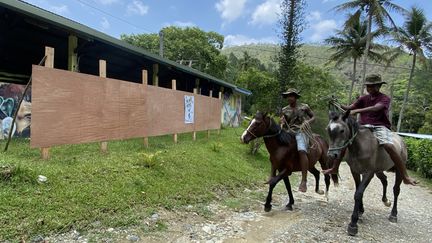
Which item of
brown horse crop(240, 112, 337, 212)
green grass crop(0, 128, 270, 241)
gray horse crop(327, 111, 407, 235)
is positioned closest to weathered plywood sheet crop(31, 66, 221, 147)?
green grass crop(0, 128, 270, 241)

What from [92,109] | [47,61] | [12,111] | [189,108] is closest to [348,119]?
[92,109]

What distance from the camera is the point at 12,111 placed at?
31.5 ft

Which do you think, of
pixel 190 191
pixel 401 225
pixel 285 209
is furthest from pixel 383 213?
pixel 190 191

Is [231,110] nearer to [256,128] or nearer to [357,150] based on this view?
[256,128]

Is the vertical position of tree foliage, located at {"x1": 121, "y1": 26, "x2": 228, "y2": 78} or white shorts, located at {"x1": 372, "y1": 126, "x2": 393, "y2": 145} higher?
tree foliage, located at {"x1": 121, "y1": 26, "x2": 228, "y2": 78}

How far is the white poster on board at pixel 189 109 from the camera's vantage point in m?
11.5

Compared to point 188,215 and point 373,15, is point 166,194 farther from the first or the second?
point 373,15

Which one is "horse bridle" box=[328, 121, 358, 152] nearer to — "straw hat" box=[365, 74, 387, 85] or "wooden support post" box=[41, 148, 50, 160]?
"straw hat" box=[365, 74, 387, 85]

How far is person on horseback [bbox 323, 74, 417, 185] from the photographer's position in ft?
18.7

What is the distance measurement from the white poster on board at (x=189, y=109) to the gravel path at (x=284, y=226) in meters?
5.21

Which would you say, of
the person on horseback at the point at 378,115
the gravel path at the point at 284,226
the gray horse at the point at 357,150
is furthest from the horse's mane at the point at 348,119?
the gravel path at the point at 284,226

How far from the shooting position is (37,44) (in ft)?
35.3

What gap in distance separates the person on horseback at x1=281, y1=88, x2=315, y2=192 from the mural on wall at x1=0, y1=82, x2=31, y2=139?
8.18 metres

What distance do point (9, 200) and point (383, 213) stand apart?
7.35 metres
